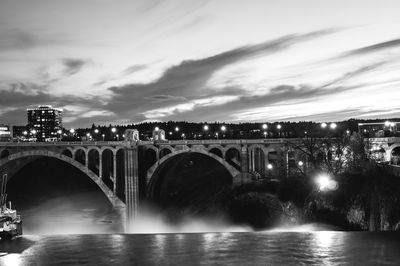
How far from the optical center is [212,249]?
10.3 m

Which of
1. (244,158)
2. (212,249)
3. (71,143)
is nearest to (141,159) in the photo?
(71,143)

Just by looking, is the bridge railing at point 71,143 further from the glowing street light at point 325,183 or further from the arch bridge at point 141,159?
the glowing street light at point 325,183

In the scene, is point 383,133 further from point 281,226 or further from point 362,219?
point 362,219

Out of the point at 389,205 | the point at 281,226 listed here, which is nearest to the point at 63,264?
the point at 389,205

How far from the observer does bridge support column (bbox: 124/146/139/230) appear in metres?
48.8

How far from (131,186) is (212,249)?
3972 centimetres

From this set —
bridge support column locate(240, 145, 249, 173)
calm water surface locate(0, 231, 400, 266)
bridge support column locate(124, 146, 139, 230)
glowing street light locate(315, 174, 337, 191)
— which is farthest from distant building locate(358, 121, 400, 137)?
calm water surface locate(0, 231, 400, 266)

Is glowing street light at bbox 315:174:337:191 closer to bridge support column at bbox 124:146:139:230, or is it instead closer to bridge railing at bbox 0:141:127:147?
bridge support column at bbox 124:146:139:230

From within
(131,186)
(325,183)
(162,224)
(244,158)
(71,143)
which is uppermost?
(71,143)

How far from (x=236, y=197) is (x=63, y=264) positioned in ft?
107

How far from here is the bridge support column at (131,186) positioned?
160 feet

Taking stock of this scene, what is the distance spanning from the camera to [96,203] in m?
67.7

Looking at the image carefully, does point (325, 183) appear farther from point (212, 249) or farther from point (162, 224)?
point (162, 224)

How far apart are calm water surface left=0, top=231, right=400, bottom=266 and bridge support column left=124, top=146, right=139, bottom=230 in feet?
121
